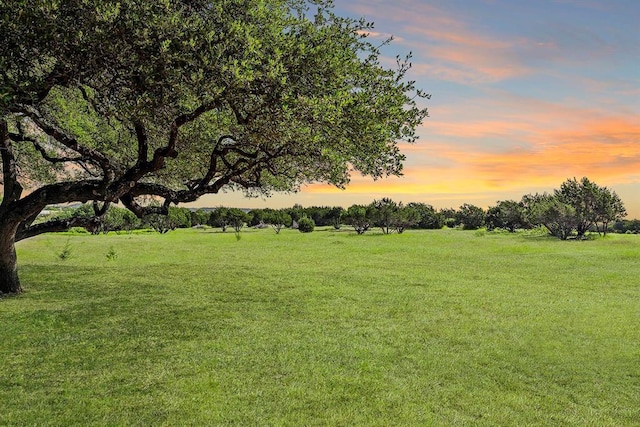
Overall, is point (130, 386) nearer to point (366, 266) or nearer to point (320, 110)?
point (320, 110)

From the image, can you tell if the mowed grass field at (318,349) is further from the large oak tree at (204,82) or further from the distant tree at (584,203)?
the distant tree at (584,203)

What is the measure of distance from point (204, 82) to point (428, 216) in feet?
263

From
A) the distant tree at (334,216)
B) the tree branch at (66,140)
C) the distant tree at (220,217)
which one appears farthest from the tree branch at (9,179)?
the distant tree at (334,216)

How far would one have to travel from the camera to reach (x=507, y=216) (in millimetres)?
81188

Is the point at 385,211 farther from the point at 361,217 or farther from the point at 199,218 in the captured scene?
Result: the point at 199,218

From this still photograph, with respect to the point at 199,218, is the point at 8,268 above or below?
below

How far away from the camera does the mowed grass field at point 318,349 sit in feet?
29.3

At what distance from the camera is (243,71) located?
12.4 metres

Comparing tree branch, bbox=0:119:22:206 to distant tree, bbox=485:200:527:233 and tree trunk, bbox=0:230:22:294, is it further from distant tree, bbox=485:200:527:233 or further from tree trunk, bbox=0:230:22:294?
distant tree, bbox=485:200:527:233

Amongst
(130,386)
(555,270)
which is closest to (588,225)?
(555,270)

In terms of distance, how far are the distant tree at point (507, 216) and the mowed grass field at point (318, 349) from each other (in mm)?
55824

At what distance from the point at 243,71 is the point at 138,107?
3342 millimetres

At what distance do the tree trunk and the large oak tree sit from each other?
31.5 inches

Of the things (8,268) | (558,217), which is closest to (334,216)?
(558,217)
